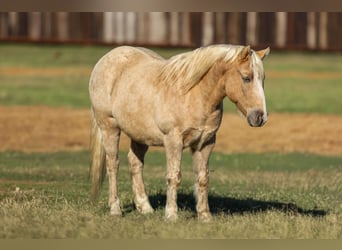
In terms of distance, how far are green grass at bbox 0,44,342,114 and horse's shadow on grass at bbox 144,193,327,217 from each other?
14.7 meters

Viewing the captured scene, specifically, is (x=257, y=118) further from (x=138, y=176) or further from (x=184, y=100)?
(x=138, y=176)

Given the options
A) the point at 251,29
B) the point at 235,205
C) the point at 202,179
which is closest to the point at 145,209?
the point at 202,179

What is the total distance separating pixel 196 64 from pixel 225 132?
14233 mm

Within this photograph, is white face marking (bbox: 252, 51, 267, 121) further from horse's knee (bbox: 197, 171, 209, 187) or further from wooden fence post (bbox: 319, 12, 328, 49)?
wooden fence post (bbox: 319, 12, 328, 49)

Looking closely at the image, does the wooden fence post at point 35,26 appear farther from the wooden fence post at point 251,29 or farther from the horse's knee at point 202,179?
the horse's knee at point 202,179

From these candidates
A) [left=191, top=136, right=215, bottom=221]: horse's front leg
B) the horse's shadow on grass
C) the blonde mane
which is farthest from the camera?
the horse's shadow on grass

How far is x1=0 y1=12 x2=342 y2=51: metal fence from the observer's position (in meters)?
33.7

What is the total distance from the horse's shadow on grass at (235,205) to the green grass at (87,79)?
1467 centimetres

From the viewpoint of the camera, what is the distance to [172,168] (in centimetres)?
1278

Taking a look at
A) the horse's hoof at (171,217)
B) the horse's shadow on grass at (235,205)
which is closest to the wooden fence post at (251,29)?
the horse's shadow on grass at (235,205)

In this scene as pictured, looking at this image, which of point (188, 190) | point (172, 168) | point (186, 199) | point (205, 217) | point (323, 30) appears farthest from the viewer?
point (323, 30)

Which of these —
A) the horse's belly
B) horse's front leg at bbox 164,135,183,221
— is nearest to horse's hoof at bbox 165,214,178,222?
horse's front leg at bbox 164,135,183,221

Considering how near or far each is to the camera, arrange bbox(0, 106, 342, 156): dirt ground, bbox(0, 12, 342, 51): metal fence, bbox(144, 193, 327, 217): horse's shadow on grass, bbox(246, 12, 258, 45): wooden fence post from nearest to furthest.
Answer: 1. bbox(144, 193, 327, 217): horse's shadow on grass
2. bbox(0, 106, 342, 156): dirt ground
3. bbox(0, 12, 342, 51): metal fence
4. bbox(246, 12, 258, 45): wooden fence post

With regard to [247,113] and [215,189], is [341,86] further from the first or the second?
[247,113]
